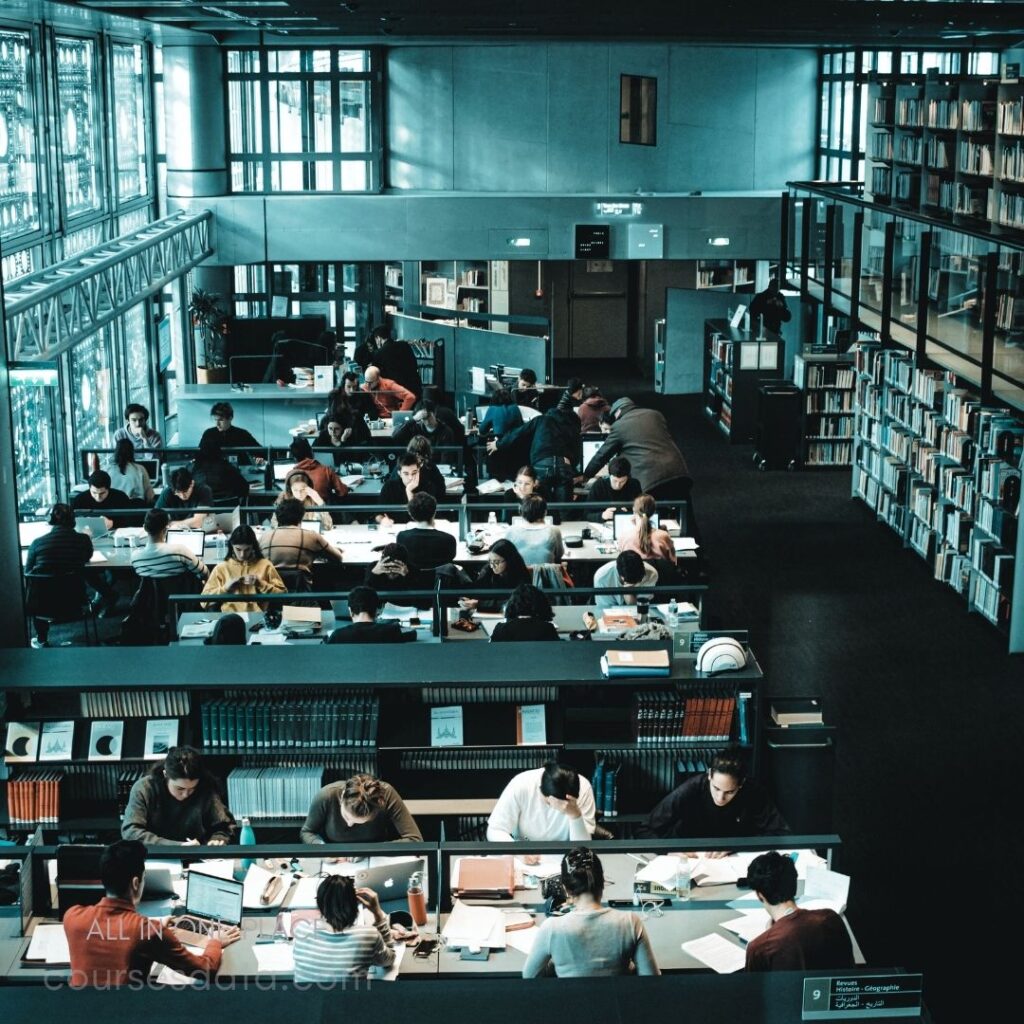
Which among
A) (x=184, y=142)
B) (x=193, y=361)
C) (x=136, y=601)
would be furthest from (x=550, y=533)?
(x=184, y=142)

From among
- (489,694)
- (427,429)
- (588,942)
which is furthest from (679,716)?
(427,429)

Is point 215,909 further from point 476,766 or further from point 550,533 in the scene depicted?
point 550,533

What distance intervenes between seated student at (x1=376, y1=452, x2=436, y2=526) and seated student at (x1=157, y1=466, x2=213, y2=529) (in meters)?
1.34

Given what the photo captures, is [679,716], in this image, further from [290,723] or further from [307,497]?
[307,497]

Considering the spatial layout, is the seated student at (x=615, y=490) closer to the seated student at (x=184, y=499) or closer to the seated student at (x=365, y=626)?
the seated student at (x=184, y=499)

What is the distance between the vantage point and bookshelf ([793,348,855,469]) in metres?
16.3

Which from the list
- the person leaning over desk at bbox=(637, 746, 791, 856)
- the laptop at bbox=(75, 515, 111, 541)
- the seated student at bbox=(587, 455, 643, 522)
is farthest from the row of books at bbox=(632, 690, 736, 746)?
the laptop at bbox=(75, 515, 111, 541)

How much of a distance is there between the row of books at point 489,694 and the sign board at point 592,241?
14.3 metres

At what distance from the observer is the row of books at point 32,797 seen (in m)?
6.87

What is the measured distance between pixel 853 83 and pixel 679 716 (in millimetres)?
15620

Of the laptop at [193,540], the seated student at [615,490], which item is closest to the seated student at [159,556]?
the laptop at [193,540]

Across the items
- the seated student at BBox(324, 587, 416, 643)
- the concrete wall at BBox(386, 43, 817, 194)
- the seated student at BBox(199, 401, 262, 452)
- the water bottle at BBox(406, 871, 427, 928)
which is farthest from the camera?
the concrete wall at BBox(386, 43, 817, 194)

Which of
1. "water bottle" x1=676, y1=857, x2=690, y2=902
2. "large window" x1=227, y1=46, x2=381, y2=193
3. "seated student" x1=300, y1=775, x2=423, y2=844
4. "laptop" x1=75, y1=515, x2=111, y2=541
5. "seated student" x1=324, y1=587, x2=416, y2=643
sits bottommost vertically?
"water bottle" x1=676, y1=857, x2=690, y2=902

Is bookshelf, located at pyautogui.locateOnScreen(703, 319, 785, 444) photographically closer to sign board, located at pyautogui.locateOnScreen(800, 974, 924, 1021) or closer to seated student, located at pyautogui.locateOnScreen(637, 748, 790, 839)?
seated student, located at pyautogui.locateOnScreen(637, 748, 790, 839)
